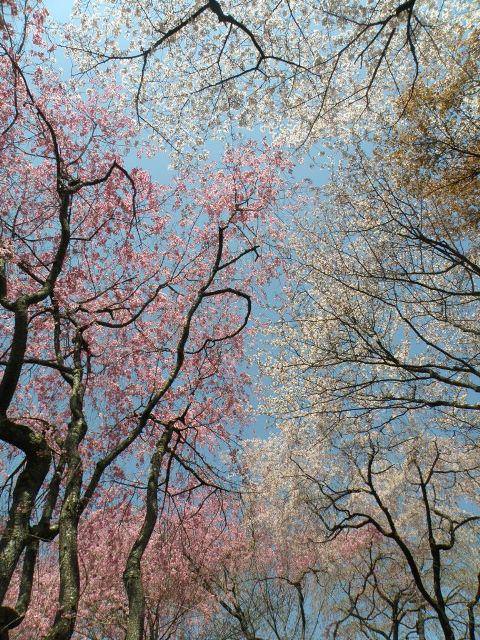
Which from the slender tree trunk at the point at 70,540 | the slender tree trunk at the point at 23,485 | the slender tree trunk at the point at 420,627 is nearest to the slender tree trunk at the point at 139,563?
the slender tree trunk at the point at 70,540

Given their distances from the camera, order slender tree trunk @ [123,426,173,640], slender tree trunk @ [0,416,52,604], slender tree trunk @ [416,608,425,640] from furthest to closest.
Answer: slender tree trunk @ [416,608,425,640] < slender tree trunk @ [123,426,173,640] < slender tree trunk @ [0,416,52,604]

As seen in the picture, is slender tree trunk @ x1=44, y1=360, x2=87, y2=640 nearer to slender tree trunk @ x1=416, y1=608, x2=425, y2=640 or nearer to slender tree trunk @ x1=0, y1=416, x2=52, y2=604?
slender tree trunk @ x1=0, y1=416, x2=52, y2=604

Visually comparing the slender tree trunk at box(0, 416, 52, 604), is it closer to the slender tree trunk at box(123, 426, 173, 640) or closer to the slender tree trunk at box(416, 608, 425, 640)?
the slender tree trunk at box(123, 426, 173, 640)

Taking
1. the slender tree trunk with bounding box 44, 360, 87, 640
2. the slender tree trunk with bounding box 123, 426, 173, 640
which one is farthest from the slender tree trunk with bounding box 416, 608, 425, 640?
the slender tree trunk with bounding box 44, 360, 87, 640

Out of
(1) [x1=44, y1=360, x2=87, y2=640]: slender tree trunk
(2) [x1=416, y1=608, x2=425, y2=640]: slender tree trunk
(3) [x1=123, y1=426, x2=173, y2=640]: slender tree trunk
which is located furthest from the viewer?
(2) [x1=416, y1=608, x2=425, y2=640]: slender tree trunk

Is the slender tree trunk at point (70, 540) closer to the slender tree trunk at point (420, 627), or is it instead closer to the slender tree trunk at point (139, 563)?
the slender tree trunk at point (139, 563)

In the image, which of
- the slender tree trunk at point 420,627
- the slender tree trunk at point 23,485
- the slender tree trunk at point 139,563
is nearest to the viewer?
the slender tree trunk at point 23,485

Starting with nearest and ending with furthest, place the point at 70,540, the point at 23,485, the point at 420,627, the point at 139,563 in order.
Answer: the point at 70,540
the point at 23,485
the point at 139,563
the point at 420,627

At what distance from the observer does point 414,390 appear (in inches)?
274

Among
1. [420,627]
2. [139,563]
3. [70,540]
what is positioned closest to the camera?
[70,540]

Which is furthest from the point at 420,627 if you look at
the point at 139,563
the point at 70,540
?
the point at 70,540

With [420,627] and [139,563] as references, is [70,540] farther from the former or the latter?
Answer: [420,627]

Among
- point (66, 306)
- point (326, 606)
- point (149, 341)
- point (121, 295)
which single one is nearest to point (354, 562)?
point (326, 606)

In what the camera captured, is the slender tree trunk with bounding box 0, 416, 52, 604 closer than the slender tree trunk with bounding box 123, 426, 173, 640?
Yes
